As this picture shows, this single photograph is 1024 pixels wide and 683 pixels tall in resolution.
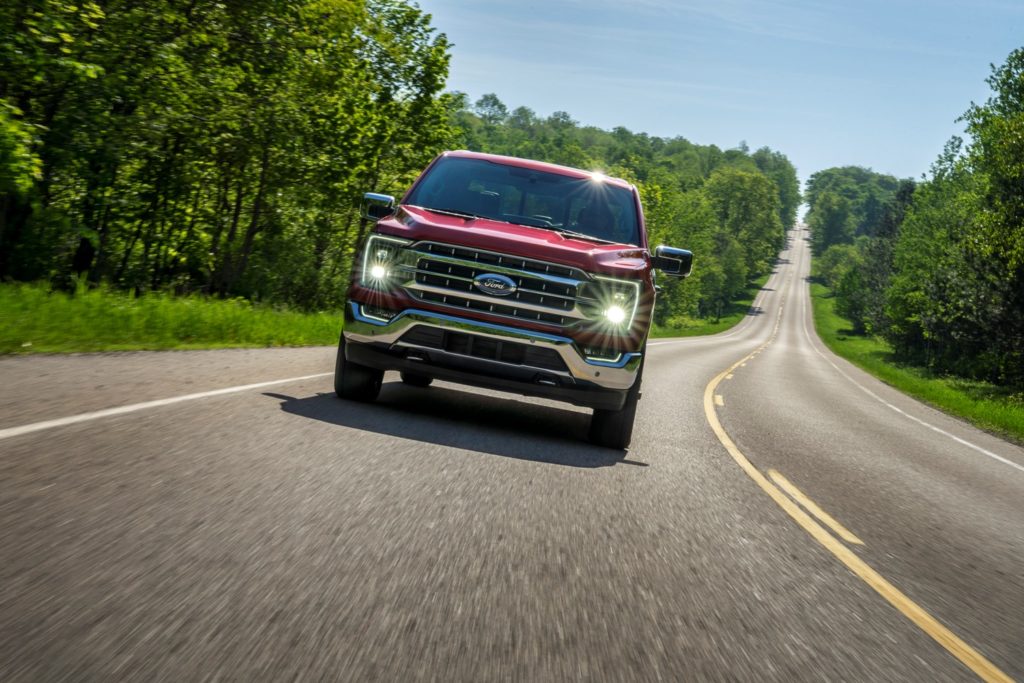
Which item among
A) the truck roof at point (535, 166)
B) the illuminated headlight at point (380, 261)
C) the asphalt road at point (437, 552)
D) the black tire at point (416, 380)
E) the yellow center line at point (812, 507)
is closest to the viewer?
the asphalt road at point (437, 552)

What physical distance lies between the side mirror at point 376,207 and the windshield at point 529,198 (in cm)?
31

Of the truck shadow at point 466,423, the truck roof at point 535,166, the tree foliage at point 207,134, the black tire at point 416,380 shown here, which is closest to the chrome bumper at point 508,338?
the truck shadow at point 466,423

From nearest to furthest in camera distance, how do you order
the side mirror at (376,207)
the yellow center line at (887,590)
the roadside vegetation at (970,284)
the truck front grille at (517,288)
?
1. the yellow center line at (887,590)
2. the truck front grille at (517,288)
3. the side mirror at (376,207)
4. the roadside vegetation at (970,284)

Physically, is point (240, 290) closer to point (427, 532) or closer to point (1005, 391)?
point (427, 532)

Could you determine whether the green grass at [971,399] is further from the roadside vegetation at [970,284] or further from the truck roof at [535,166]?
the truck roof at [535,166]

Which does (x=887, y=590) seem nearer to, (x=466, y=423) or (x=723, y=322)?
(x=466, y=423)

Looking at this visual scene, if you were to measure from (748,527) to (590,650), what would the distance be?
2.58 meters

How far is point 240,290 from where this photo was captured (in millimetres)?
22469

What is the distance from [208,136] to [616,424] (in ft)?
48.2

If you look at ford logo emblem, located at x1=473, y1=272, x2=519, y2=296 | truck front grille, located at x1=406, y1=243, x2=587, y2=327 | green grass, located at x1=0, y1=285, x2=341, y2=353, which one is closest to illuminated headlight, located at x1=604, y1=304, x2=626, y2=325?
truck front grille, located at x1=406, y1=243, x2=587, y2=327

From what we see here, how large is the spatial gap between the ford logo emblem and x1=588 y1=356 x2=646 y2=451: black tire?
1314 mm

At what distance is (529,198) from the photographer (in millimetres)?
7793

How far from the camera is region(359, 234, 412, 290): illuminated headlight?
21.9ft

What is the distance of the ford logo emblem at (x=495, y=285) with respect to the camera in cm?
651
